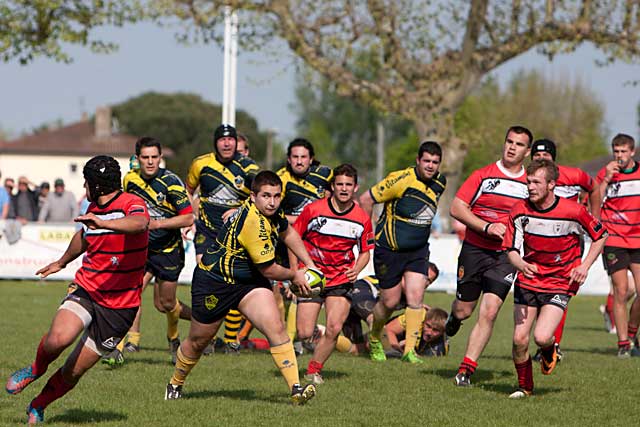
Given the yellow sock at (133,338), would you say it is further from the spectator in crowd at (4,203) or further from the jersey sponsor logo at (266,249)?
the spectator in crowd at (4,203)

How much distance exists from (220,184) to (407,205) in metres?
2.12

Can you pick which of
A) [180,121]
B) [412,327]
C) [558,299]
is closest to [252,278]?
[558,299]

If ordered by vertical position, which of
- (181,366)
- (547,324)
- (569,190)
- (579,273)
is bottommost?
(181,366)

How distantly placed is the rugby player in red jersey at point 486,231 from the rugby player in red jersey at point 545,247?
27.2 inches

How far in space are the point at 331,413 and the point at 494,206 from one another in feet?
9.52

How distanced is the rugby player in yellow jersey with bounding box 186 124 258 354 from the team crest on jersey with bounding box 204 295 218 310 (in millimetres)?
3695

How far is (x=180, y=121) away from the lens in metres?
93.8

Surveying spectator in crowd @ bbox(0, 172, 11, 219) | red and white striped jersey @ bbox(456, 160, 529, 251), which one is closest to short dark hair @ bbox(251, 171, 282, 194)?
red and white striped jersey @ bbox(456, 160, 529, 251)

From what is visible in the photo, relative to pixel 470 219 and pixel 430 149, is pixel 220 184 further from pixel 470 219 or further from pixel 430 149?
pixel 470 219

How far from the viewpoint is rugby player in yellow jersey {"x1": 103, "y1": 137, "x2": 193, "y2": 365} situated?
1135 cm

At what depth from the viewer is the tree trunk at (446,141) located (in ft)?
101

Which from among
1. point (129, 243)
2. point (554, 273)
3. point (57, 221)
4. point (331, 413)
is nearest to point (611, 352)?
point (554, 273)

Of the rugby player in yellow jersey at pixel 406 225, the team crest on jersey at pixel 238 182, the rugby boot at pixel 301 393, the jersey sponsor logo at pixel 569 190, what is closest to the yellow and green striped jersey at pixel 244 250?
the rugby boot at pixel 301 393

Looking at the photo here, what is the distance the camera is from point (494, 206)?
10.4 metres
